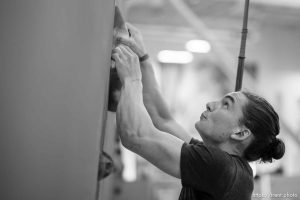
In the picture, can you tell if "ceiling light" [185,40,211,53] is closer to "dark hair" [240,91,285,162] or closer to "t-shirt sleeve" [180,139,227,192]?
"dark hair" [240,91,285,162]

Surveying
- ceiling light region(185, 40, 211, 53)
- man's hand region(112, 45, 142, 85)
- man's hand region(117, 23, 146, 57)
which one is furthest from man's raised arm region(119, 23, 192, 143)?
ceiling light region(185, 40, 211, 53)

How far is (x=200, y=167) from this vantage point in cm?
114

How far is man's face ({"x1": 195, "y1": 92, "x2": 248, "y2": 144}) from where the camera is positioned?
51.0 inches

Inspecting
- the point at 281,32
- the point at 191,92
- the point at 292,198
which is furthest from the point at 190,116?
the point at 292,198

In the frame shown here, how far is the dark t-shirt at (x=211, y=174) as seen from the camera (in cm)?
114

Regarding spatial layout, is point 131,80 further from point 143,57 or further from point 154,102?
point 154,102

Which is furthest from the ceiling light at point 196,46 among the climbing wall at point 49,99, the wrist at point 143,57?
the climbing wall at point 49,99

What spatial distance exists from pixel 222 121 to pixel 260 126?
122 mm

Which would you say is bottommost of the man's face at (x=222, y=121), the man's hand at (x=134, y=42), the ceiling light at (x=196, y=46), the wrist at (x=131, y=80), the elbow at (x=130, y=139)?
the elbow at (x=130, y=139)

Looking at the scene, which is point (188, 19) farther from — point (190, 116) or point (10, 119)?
point (190, 116)

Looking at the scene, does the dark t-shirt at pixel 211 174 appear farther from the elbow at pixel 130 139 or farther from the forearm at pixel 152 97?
the forearm at pixel 152 97

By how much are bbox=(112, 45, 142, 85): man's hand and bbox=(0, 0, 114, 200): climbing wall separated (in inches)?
4.4

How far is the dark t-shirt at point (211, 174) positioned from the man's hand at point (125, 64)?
0.84 feet

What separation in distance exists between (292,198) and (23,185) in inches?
81.0
